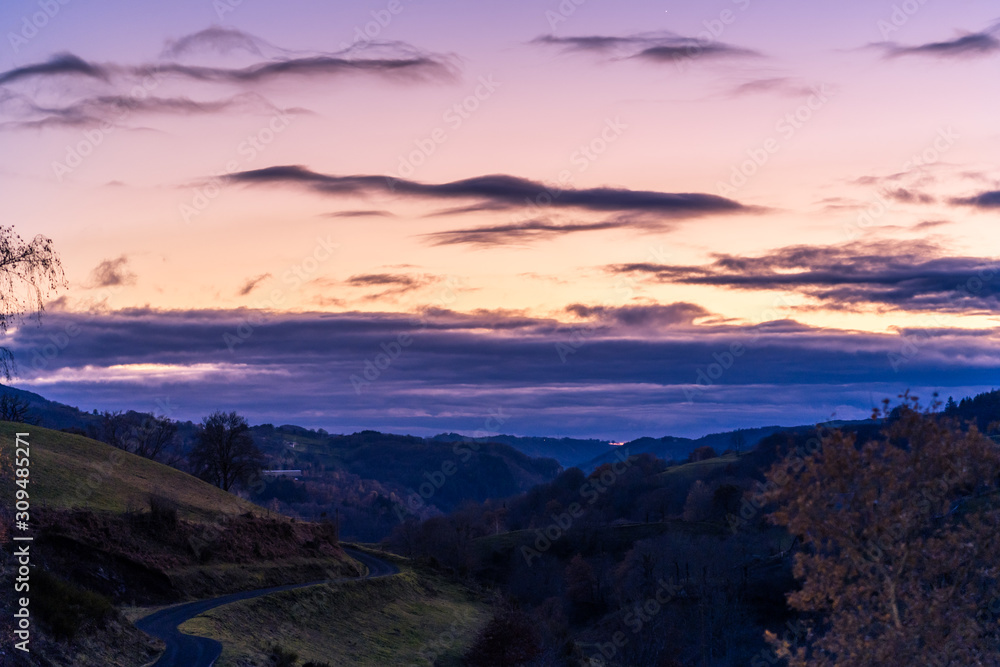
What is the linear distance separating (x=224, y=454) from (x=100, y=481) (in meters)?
45.5

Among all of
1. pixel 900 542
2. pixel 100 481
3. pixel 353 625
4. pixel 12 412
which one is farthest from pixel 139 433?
pixel 900 542

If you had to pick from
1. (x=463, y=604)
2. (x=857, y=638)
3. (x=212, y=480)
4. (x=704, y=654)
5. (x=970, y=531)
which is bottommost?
(x=704, y=654)

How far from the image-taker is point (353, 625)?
6500cm

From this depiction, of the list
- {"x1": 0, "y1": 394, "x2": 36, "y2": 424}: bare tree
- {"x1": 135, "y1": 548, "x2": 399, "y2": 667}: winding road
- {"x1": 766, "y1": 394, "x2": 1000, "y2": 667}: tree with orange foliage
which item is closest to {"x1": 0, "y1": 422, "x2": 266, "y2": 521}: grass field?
{"x1": 135, "y1": 548, "x2": 399, "y2": 667}: winding road

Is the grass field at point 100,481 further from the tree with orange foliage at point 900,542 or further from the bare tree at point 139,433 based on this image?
the tree with orange foliage at point 900,542

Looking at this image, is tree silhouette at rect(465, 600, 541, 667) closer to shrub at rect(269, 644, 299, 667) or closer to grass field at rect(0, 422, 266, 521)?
shrub at rect(269, 644, 299, 667)

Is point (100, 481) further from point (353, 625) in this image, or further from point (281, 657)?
point (281, 657)

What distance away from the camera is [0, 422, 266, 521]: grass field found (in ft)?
206


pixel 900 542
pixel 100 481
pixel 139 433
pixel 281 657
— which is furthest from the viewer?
pixel 139 433

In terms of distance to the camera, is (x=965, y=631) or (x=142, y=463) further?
(x=142, y=463)

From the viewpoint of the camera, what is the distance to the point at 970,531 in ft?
67.7

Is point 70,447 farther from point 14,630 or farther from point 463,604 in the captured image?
point 14,630

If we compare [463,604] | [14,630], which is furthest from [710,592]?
[14,630]

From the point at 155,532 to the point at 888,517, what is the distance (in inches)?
2187
